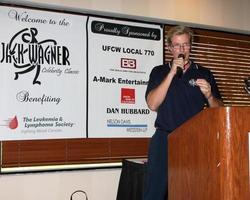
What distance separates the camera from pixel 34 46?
9.55ft

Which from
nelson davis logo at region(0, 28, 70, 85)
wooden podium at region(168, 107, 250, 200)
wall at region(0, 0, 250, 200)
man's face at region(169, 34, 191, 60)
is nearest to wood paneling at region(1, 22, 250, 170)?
wall at region(0, 0, 250, 200)

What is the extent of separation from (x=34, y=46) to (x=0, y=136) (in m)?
0.75

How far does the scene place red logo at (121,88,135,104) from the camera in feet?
10.6

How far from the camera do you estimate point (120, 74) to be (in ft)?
10.6

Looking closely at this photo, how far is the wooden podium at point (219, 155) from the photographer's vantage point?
0.91 m

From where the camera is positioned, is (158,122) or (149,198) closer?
(149,198)

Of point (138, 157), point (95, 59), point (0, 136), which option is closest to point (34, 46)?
point (95, 59)

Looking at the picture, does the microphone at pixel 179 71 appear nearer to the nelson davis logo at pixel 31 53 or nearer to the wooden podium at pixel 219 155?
the wooden podium at pixel 219 155

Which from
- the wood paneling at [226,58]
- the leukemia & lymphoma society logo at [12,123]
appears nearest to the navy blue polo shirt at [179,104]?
the leukemia & lymphoma society logo at [12,123]

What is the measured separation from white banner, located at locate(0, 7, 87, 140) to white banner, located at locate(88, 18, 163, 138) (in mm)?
103

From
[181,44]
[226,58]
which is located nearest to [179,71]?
[181,44]

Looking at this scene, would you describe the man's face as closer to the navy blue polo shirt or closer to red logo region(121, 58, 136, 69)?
the navy blue polo shirt

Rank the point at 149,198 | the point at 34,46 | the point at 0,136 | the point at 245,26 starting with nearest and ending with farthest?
the point at 149,198 → the point at 0,136 → the point at 34,46 → the point at 245,26

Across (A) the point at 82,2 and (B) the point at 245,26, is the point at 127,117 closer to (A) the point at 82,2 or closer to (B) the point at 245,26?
(A) the point at 82,2
